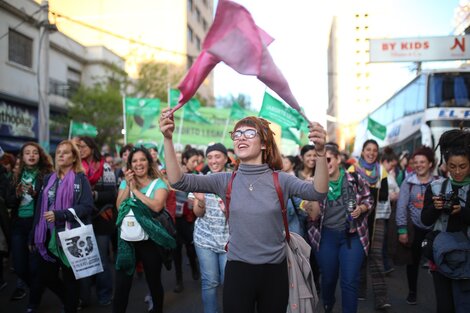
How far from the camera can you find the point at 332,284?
448 cm

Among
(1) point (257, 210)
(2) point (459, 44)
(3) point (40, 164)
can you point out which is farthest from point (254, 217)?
(2) point (459, 44)

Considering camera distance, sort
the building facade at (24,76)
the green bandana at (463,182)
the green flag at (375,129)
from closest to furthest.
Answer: the green bandana at (463,182), the green flag at (375,129), the building facade at (24,76)

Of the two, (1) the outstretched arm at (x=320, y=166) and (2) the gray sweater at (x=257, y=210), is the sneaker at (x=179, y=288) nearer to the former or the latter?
(2) the gray sweater at (x=257, y=210)

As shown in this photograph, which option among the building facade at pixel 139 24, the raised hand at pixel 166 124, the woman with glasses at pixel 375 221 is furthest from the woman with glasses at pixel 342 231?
the building facade at pixel 139 24

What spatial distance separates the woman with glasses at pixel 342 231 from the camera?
4.19 meters

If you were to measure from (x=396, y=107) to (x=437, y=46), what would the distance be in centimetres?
1542

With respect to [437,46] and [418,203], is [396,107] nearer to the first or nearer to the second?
[418,203]

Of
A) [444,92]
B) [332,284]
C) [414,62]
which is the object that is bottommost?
[332,284]

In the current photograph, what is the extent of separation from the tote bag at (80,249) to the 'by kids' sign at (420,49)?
28868 millimetres

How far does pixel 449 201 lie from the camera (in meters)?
3.21

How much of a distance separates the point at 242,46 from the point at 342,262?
107 inches

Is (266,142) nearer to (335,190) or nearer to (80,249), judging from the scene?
(335,190)

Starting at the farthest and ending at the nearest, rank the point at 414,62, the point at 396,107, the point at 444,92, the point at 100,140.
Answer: the point at 414,62
the point at 100,140
the point at 396,107
the point at 444,92

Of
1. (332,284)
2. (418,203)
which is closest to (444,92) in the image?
(418,203)
